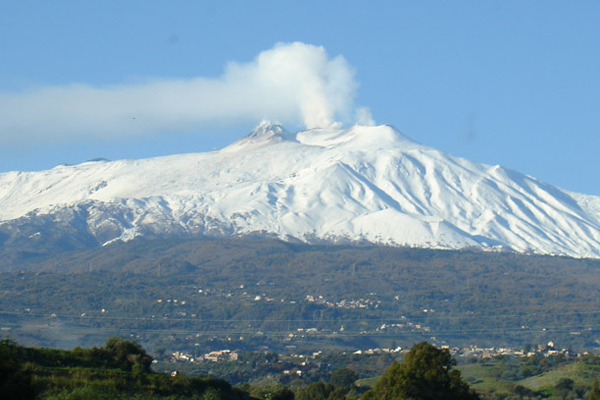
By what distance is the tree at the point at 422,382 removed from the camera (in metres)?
40.2

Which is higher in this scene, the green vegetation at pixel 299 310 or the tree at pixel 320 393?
the green vegetation at pixel 299 310

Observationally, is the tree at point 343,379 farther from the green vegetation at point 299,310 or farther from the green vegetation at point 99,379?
the green vegetation at point 299,310

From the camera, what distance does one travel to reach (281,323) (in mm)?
158625

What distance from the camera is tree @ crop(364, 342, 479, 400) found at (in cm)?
4022

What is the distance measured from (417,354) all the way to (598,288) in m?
156

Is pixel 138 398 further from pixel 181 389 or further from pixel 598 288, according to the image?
pixel 598 288

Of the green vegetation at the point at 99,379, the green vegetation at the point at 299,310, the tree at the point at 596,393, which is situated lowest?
the tree at the point at 596,393

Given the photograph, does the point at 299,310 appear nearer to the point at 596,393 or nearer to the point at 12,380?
the point at 596,393

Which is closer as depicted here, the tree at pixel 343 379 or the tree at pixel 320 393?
the tree at pixel 320 393

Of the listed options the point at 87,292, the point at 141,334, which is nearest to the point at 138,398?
the point at 141,334

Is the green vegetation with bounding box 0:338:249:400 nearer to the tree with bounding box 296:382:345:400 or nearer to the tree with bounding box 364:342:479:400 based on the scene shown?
the tree with bounding box 364:342:479:400

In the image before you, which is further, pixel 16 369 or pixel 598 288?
pixel 598 288

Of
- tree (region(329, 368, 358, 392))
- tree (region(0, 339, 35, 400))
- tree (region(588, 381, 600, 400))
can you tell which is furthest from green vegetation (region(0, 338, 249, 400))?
tree (region(329, 368, 358, 392))

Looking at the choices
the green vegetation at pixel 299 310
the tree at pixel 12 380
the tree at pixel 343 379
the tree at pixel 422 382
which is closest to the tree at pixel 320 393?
the tree at pixel 422 382
